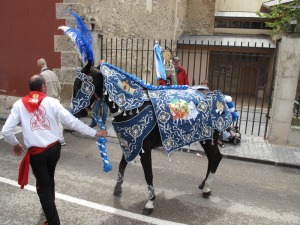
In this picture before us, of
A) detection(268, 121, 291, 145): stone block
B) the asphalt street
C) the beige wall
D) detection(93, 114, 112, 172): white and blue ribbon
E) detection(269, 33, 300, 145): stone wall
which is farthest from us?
the beige wall

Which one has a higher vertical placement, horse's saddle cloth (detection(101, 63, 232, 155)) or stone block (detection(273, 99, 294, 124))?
horse's saddle cloth (detection(101, 63, 232, 155))

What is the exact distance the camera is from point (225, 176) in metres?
5.43

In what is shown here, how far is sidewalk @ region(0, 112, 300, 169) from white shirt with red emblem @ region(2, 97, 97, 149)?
12.3 ft

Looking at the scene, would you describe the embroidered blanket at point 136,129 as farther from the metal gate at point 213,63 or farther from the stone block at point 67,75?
the stone block at point 67,75

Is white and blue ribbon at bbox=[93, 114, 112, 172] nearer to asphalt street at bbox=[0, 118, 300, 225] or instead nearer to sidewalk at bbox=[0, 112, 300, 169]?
asphalt street at bbox=[0, 118, 300, 225]

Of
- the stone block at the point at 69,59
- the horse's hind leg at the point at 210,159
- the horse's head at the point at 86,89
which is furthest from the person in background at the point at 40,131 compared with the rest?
the stone block at the point at 69,59

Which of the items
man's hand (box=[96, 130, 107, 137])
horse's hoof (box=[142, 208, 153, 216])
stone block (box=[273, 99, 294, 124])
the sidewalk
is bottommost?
the sidewalk

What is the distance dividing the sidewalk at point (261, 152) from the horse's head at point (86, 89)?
3.32 metres

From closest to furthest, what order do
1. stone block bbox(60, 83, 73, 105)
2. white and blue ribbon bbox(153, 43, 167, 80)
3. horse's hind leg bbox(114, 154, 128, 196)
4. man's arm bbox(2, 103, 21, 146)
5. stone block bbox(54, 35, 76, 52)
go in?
1. man's arm bbox(2, 103, 21, 146)
2. horse's hind leg bbox(114, 154, 128, 196)
3. white and blue ribbon bbox(153, 43, 167, 80)
4. stone block bbox(54, 35, 76, 52)
5. stone block bbox(60, 83, 73, 105)

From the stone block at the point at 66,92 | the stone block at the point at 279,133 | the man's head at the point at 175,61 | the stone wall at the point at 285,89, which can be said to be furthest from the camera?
the stone block at the point at 66,92

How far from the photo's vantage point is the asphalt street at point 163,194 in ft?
12.7

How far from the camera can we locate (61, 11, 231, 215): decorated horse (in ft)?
11.9

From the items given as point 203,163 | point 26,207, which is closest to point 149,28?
point 203,163

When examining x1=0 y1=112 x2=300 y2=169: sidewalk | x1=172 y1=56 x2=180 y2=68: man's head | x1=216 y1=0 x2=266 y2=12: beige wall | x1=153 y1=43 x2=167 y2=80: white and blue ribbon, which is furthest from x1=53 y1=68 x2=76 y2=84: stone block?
x1=216 y1=0 x2=266 y2=12: beige wall
